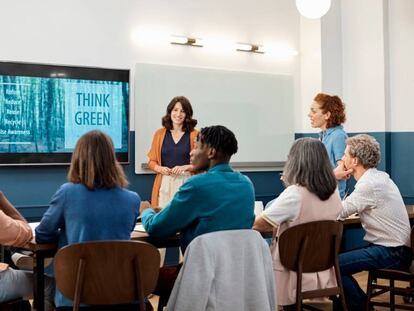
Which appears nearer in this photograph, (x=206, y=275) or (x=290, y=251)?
(x=206, y=275)

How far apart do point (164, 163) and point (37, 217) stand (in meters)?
1.18

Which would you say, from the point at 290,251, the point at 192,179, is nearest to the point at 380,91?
the point at 290,251

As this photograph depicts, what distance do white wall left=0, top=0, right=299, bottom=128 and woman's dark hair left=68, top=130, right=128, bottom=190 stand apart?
8.11 feet

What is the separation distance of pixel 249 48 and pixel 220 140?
3207 mm

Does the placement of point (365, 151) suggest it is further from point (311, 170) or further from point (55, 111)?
point (55, 111)

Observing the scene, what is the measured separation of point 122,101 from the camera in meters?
4.97

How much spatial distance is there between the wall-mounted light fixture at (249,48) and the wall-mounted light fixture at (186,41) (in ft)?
1.41

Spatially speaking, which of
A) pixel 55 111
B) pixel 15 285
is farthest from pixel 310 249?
pixel 55 111

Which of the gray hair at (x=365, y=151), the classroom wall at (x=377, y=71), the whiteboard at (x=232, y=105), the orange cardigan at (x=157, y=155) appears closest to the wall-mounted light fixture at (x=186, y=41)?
the whiteboard at (x=232, y=105)

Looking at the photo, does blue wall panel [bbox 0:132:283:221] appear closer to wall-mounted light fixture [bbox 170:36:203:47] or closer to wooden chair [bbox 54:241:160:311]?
wall-mounted light fixture [bbox 170:36:203:47]

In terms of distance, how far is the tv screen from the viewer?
4523 mm

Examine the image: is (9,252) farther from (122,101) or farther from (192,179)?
(122,101)

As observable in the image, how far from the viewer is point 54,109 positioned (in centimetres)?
469

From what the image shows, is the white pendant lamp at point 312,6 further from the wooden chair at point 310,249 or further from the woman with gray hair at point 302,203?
the wooden chair at point 310,249
